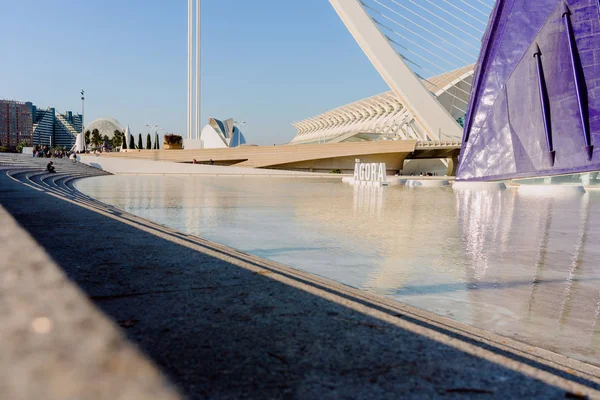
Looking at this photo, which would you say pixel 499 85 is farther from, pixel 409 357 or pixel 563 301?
pixel 409 357

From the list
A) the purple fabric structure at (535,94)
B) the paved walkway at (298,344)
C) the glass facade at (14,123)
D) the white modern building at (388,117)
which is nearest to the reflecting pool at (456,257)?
the paved walkway at (298,344)

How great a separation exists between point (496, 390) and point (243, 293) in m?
1.28

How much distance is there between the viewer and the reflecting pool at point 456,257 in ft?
10.2

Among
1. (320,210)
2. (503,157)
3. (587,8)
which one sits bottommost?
(320,210)

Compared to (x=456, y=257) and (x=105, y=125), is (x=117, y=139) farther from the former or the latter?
(x=456, y=257)

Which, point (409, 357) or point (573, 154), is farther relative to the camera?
point (573, 154)

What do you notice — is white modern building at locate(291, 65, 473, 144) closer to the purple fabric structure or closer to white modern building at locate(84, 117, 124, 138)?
the purple fabric structure

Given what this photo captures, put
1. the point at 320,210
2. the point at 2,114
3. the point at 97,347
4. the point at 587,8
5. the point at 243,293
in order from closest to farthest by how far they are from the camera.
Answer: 1. the point at 97,347
2. the point at 243,293
3. the point at 320,210
4. the point at 587,8
5. the point at 2,114

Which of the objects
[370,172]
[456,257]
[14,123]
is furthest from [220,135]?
[14,123]

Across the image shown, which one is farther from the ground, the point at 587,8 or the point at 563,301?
the point at 587,8

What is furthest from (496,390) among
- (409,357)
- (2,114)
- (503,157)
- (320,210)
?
(2,114)

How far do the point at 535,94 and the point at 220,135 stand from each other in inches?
2356

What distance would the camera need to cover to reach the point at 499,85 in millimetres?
18078

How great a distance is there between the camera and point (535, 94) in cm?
1614
